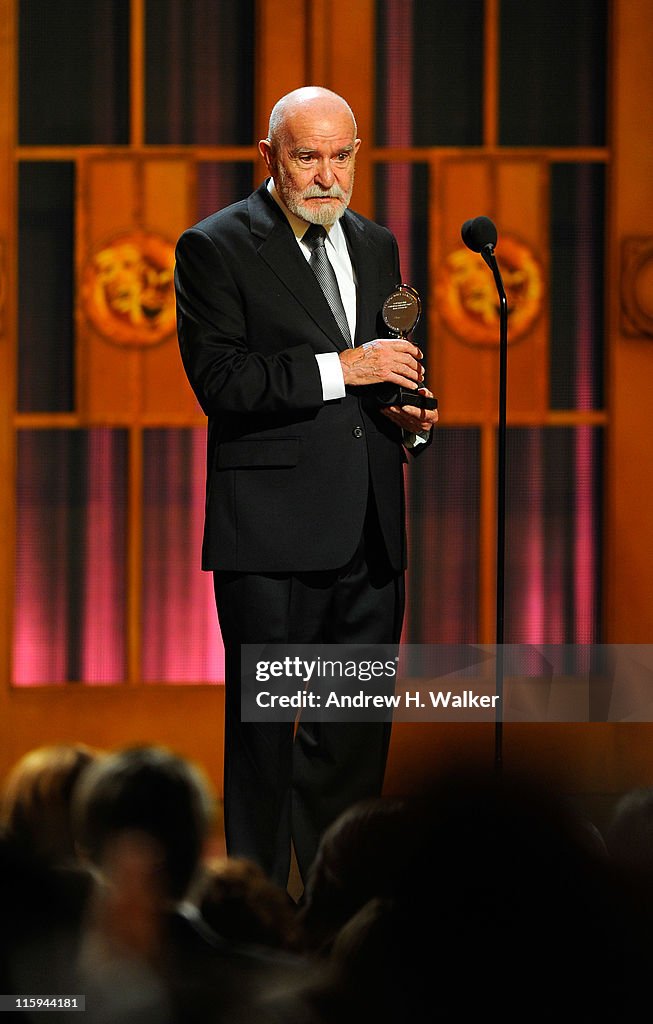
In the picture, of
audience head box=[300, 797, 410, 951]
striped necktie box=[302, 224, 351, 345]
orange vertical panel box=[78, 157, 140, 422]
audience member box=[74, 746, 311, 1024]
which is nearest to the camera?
audience member box=[74, 746, 311, 1024]

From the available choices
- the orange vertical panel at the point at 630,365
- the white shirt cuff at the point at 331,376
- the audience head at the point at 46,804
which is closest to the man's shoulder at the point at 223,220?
the white shirt cuff at the point at 331,376

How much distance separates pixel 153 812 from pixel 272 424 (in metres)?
1.07

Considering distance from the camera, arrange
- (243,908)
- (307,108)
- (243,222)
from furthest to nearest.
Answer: (243,222) → (307,108) → (243,908)

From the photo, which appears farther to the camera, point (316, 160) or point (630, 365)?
point (630, 365)

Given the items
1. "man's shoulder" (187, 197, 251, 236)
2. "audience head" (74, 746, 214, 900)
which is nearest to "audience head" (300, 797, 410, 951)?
"audience head" (74, 746, 214, 900)

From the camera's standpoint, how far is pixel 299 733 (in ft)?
7.29

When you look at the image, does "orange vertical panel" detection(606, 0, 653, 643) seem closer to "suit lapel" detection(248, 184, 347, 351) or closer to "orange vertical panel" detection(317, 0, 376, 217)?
"orange vertical panel" detection(317, 0, 376, 217)

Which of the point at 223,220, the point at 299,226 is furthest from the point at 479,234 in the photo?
the point at 223,220

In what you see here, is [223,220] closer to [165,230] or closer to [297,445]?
[297,445]

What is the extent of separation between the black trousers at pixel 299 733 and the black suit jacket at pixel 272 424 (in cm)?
4

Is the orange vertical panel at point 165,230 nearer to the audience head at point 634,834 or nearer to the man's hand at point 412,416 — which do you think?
the man's hand at point 412,416

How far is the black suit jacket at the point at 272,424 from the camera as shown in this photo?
7.00 ft

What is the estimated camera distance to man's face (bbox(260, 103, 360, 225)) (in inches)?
82.0

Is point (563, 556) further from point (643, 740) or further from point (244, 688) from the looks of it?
point (244, 688)
